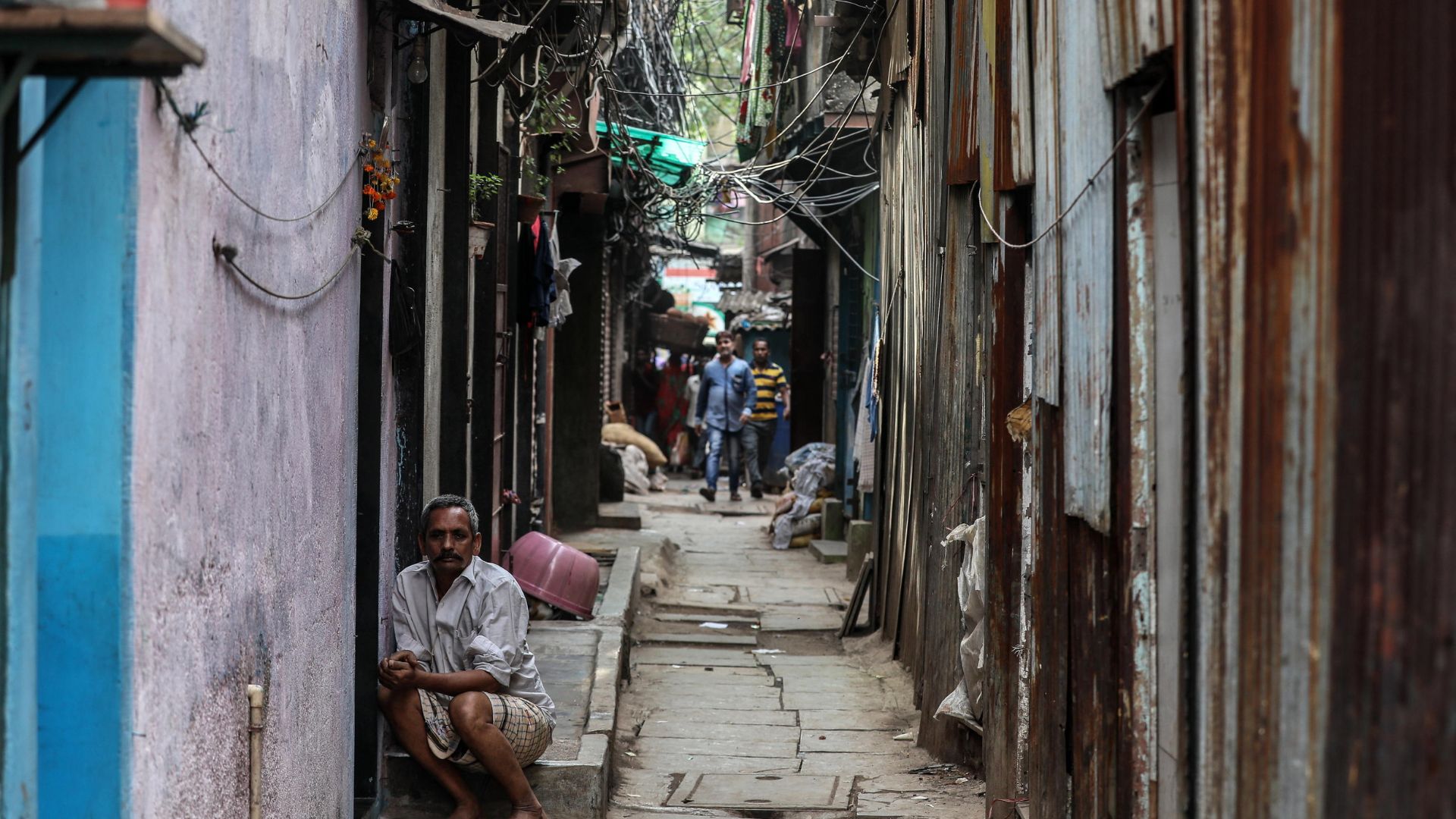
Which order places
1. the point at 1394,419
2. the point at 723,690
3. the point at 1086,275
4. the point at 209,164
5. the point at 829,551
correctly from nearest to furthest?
the point at 1394,419
the point at 209,164
the point at 1086,275
the point at 723,690
the point at 829,551

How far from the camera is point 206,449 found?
3.34m

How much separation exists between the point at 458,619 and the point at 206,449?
2.65 meters

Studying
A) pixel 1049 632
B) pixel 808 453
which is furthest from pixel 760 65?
pixel 1049 632

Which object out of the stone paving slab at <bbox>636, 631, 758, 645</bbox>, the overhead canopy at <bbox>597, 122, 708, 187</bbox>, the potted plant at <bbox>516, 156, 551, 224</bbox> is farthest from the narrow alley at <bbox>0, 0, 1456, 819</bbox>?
the overhead canopy at <bbox>597, 122, 708, 187</bbox>

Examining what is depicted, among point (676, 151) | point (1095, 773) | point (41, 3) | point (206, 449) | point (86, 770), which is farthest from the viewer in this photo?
point (676, 151)

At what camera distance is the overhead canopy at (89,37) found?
222 cm

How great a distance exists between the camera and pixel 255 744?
370cm

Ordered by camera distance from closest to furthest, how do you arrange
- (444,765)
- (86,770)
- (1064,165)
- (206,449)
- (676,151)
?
(86,770), (206,449), (1064,165), (444,765), (676,151)

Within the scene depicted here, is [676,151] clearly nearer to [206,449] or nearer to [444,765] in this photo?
[444,765]

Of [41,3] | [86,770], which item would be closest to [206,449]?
[86,770]

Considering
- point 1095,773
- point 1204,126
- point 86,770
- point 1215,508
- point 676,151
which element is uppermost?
point 676,151

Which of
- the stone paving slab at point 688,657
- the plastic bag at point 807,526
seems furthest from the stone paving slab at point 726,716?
the plastic bag at point 807,526

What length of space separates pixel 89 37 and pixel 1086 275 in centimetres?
256

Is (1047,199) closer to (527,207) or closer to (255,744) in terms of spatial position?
(255,744)
